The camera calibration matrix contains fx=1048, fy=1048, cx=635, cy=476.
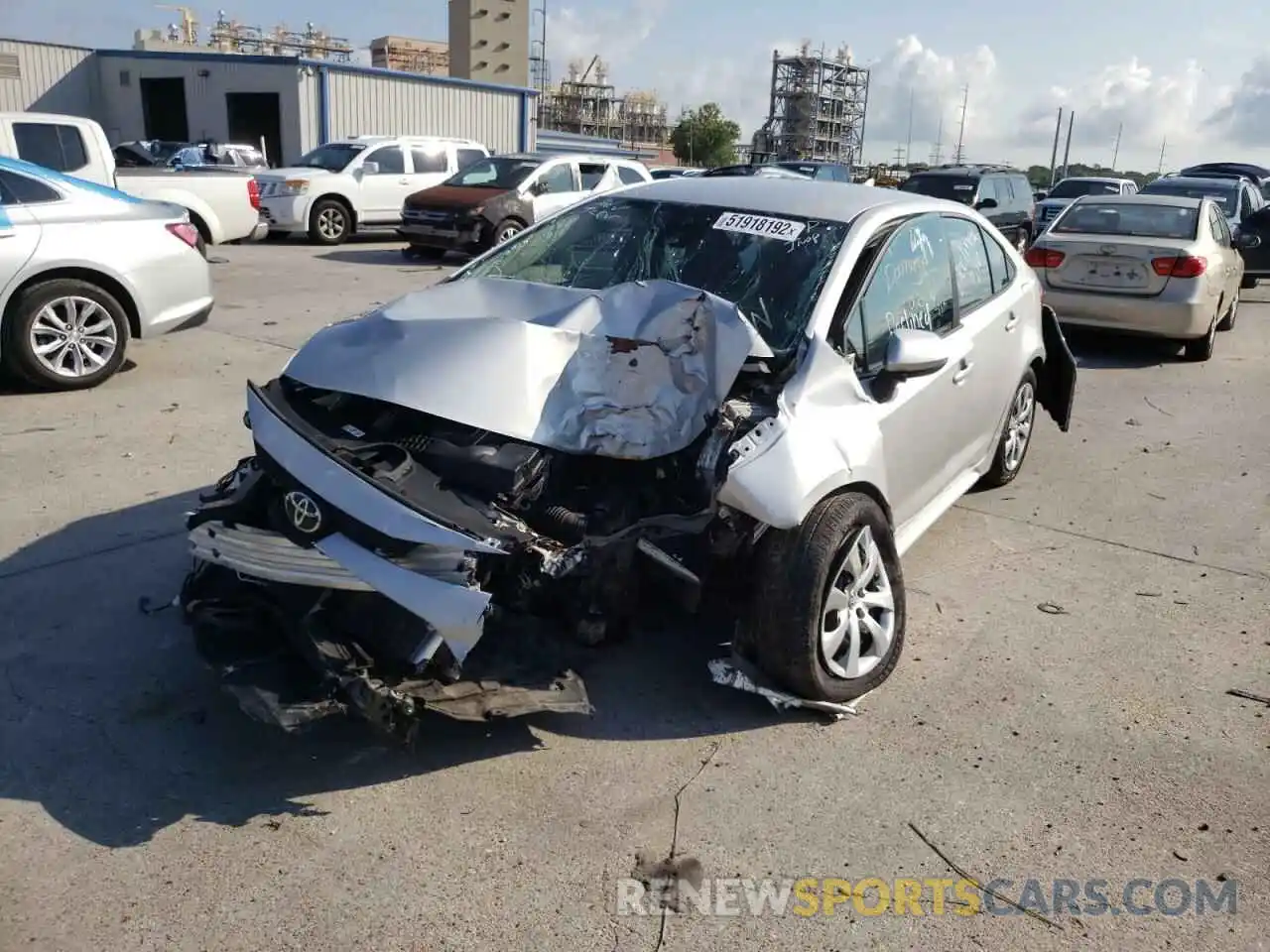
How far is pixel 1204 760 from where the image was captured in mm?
3434

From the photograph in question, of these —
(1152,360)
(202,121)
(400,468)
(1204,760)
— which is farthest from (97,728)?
(202,121)

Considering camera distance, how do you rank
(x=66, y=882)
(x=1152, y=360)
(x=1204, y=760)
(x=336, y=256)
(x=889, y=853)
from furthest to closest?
→ 1. (x=336, y=256)
2. (x=1152, y=360)
3. (x=1204, y=760)
4. (x=889, y=853)
5. (x=66, y=882)

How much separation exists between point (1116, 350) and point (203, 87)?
98.9 feet

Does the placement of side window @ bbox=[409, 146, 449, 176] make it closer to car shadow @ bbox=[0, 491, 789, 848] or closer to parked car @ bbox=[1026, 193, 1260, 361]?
parked car @ bbox=[1026, 193, 1260, 361]

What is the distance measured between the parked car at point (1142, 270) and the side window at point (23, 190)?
8.47 metres

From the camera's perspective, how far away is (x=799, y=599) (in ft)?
11.0

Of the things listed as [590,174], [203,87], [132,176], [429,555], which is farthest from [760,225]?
[203,87]

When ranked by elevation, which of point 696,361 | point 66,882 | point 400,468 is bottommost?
point 66,882

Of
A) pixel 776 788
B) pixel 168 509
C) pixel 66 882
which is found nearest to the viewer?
pixel 66 882

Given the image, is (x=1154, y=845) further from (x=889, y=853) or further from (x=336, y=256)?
(x=336, y=256)

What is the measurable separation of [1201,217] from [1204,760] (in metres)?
8.48

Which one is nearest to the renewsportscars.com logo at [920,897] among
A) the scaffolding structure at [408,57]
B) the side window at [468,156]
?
the side window at [468,156]

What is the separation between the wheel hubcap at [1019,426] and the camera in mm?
5768

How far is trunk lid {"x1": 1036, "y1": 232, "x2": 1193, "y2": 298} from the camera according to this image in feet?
31.8
